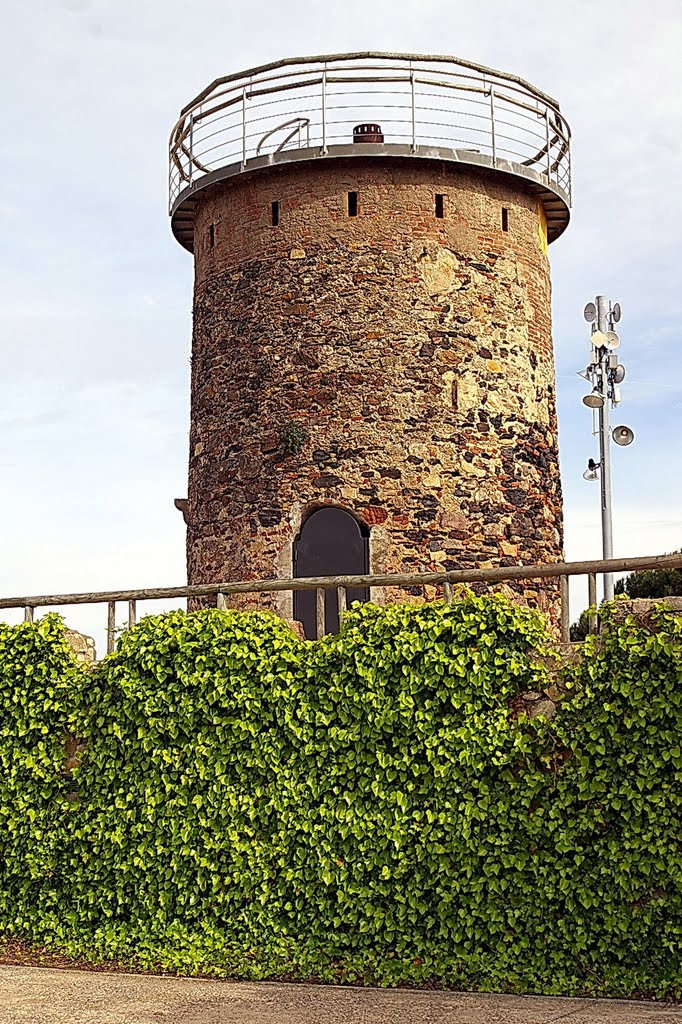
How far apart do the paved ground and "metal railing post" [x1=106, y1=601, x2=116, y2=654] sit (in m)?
2.63

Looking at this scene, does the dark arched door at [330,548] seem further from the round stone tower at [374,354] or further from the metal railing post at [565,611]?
the metal railing post at [565,611]

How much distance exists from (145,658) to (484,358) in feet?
22.8

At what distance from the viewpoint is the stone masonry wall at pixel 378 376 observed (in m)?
14.1

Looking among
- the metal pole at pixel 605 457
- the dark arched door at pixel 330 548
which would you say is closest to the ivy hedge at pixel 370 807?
the dark arched door at pixel 330 548

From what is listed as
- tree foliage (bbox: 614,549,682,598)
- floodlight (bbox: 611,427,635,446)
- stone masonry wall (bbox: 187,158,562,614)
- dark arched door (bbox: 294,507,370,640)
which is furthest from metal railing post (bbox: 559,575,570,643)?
tree foliage (bbox: 614,549,682,598)

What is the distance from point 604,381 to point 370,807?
1118cm

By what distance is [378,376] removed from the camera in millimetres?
14164

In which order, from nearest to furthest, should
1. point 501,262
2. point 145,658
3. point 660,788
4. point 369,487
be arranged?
point 660,788 → point 145,658 → point 369,487 → point 501,262

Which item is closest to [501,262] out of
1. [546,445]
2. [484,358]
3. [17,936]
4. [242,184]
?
[484,358]

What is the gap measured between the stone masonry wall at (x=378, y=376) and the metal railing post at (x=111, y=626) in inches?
171

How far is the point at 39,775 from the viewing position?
9.76m

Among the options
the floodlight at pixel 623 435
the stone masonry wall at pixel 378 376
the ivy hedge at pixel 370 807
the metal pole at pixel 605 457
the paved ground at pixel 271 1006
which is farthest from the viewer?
the floodlight at pixel 623 435

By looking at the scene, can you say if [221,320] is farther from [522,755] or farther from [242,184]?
[522,755]

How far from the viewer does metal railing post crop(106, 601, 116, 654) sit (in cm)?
984
